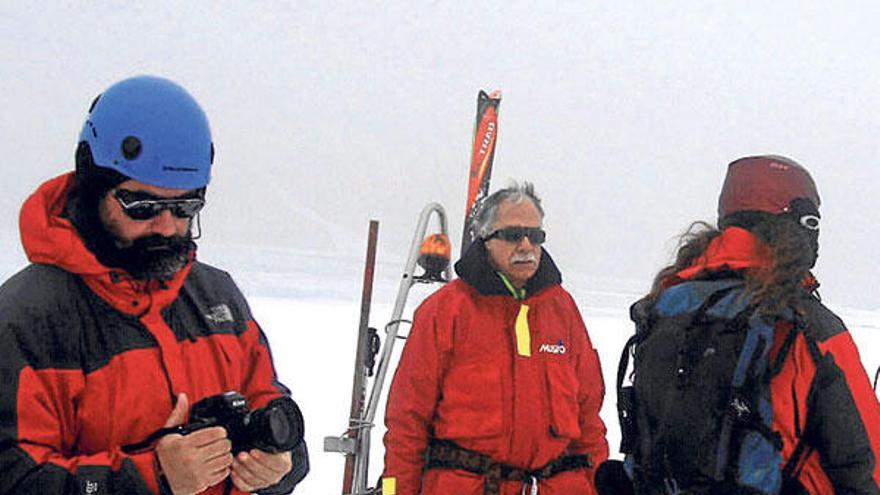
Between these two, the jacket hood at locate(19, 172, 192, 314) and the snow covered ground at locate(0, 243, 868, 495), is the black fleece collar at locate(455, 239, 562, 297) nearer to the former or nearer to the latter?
the jacket hood at locate(19, 172, 192, 314)

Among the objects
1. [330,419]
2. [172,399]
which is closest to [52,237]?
[172,399]

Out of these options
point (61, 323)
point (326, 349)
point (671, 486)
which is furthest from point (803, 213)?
point (326, 349)

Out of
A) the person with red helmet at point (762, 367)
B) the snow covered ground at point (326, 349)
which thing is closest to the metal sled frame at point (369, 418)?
the snow covered ground at point (326, 349)

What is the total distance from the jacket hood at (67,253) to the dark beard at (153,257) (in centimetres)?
2

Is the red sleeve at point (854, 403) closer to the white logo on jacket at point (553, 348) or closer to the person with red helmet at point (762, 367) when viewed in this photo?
the person with red helmet at point (762, 367)

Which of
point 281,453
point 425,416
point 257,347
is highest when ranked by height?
point 257,347

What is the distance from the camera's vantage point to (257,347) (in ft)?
5.49

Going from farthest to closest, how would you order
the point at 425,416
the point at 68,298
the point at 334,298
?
1. the point at 334,298
2. the point at 425,416
3. the point at 68,298

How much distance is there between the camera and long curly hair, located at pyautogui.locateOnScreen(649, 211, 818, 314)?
5.77 feet

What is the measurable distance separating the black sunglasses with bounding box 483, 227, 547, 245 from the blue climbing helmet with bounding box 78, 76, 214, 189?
1.50 metres

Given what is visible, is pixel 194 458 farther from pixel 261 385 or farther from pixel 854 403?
pixel 854 403

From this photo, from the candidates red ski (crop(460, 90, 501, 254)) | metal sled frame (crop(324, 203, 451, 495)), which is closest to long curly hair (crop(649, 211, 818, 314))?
metal sled frame (crop(324, 203, 451, 495))

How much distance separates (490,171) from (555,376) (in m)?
1.95

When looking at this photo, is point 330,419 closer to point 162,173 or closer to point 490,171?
point 490,171
